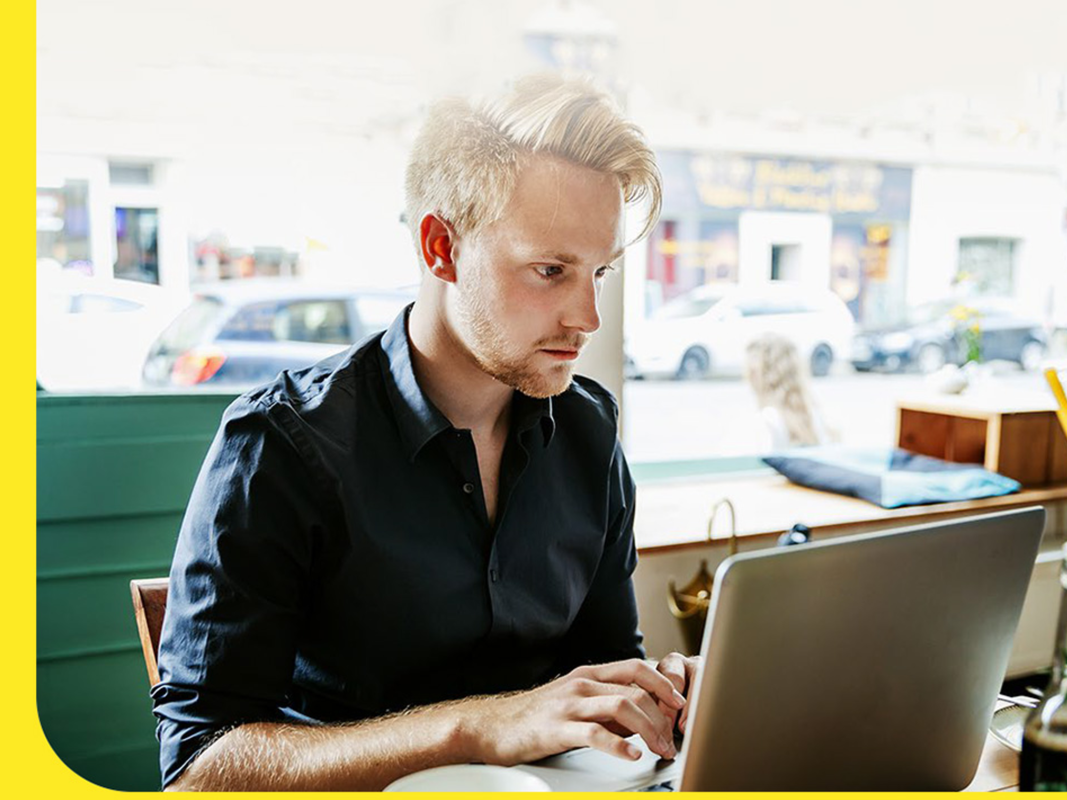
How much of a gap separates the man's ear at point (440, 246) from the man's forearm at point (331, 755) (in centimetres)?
56

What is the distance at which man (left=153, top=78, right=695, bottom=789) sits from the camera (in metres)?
1.06

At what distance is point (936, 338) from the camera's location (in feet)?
10.0

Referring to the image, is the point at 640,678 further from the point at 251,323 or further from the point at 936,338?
the point at 936,338

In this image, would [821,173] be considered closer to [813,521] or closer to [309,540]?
[813,521]

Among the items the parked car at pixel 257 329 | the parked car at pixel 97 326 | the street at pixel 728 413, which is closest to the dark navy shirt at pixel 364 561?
the parked car at pixel 257 329

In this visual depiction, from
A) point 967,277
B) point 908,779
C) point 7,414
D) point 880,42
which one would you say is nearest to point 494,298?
point 908,779

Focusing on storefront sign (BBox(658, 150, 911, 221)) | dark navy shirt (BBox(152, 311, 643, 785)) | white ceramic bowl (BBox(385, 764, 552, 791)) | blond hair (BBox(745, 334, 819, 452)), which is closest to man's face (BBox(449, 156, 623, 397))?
dark navy shirt (BBox(152, 311, 643, 785))

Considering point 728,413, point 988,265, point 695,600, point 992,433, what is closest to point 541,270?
point 695,600

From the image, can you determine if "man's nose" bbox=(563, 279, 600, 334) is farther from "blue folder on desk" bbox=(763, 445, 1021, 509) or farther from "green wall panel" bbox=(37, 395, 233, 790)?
"blue folder on desk" bbox=(763, 445, 1021, 509)

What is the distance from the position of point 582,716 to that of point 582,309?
1.76 feet

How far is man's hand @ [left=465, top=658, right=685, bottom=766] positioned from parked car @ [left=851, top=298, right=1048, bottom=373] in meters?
2.20

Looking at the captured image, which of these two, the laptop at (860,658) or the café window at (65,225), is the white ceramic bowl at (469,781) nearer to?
the laptop at (860,658)

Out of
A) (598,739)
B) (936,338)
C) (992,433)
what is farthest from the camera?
(936,338)

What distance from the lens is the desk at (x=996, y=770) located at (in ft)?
3.11
